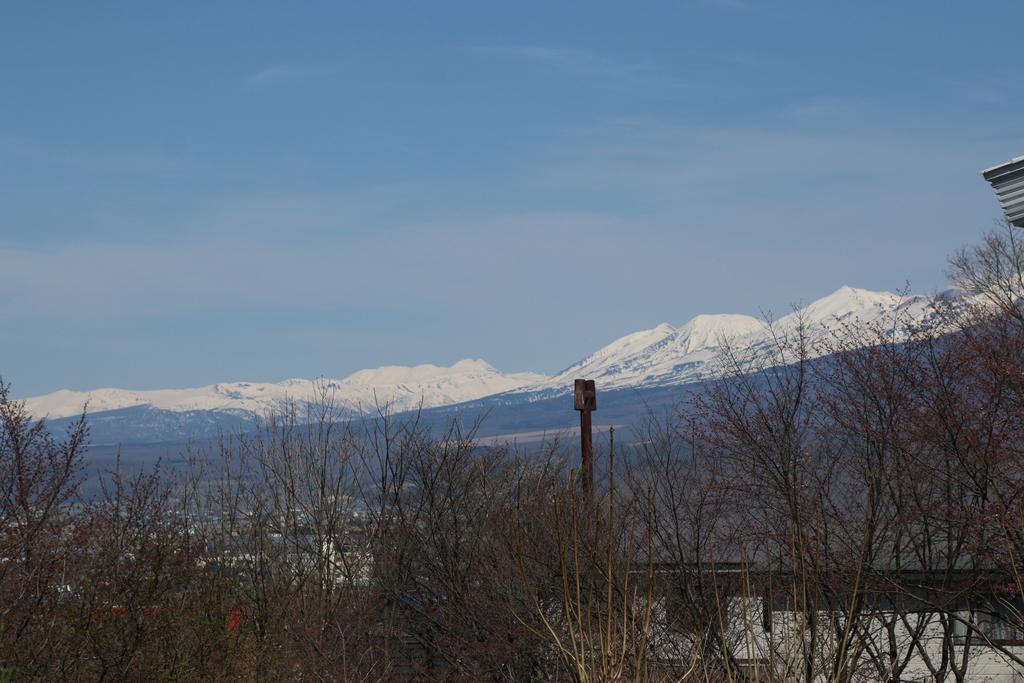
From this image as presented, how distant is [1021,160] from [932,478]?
1408 centimetres

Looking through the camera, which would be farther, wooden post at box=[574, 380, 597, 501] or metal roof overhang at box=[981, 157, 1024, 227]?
wooden post at box=[574, 380, 597, 501]

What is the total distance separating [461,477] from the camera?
2244 cm

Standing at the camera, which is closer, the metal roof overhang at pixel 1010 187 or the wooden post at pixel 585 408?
the metal roof overhang at pixel 1010 187


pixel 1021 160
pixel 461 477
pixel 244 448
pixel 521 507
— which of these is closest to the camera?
pixel 1021 160

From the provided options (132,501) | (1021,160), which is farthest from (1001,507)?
(132,501)

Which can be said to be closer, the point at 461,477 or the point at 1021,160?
the point at 1021,160

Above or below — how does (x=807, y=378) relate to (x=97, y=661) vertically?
above

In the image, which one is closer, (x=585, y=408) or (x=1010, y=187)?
(x=1010, y=187)

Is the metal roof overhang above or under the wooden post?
above

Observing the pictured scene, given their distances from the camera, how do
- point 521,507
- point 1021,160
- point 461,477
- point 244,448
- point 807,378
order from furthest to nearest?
point 244,448 < point 807,378 < point 461,477 < point 521,507 < point 1021,160

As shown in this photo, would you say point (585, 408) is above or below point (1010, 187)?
below

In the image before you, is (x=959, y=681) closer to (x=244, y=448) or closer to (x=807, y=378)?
(x=807, y=378)

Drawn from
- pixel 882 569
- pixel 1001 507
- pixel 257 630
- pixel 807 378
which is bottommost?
pixel 257 630

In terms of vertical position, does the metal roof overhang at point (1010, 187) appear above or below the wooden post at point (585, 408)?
above
